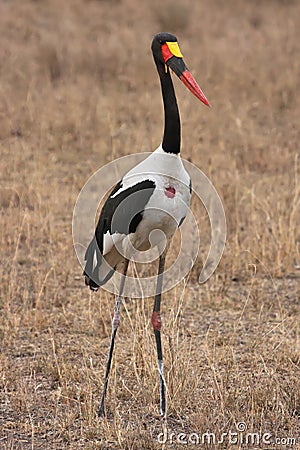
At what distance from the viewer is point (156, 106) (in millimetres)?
9461

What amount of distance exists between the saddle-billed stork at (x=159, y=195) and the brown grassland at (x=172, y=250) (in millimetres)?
322

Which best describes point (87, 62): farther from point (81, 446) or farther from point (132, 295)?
point (81, 446)

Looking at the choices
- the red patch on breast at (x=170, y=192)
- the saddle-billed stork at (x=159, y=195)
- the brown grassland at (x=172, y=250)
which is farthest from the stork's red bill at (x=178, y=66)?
the brown grassland at (x=172, y=250)

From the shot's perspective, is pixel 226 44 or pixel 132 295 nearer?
pixel 132 295

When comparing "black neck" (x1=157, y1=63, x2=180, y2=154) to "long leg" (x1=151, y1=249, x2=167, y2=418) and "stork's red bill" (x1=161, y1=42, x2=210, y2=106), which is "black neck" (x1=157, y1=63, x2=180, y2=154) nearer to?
"stork's red bill" (x1=161, y1=42, x2=210, y2=106)

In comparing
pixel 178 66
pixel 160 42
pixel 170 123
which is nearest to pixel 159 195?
pixel 170 123

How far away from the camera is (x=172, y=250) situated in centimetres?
613

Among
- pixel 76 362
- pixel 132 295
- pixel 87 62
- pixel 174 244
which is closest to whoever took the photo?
pixel 76 362

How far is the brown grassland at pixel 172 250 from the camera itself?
4.01 meters

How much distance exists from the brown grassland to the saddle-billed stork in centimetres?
32

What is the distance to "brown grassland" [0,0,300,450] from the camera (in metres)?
4.01

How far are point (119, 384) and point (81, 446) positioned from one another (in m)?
0.66

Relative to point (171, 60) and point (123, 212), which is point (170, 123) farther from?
point (123, 212)

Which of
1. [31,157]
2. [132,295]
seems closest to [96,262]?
[132,295]
